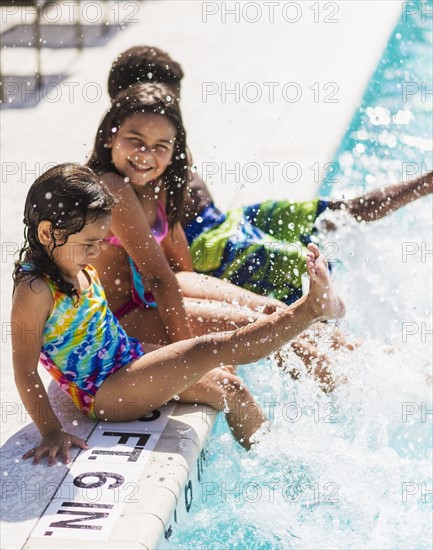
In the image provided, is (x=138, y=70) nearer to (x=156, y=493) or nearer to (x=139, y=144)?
(x=139, y=144)

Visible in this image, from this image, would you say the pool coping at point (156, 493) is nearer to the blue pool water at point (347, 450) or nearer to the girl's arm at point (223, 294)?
the blue pool water at point (347, 450)

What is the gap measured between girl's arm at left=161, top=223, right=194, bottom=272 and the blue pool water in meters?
0.53

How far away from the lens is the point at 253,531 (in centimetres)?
353

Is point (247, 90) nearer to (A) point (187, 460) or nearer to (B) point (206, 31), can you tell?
(B) point (206, 31)

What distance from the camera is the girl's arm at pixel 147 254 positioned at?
3717mm

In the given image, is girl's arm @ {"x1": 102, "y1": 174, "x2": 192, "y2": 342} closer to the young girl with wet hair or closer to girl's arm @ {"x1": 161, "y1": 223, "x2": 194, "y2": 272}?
the young girl with wet hair

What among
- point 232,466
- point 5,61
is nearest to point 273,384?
point 232,466

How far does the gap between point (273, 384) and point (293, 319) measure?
0.98 m

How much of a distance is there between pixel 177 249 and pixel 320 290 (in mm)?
1174

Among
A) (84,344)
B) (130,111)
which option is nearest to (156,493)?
(84,344)

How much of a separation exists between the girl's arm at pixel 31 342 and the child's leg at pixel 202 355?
0.26m

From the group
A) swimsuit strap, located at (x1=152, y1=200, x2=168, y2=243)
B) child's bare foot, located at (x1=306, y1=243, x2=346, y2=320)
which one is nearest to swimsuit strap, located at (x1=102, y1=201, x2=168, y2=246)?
swimsuit strap, located at (x1=152, y1=200, x2=168, y2=243)

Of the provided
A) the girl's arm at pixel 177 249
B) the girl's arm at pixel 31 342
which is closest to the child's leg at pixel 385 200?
the girl's arm at pixel 177 249

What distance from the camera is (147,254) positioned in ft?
12.2
